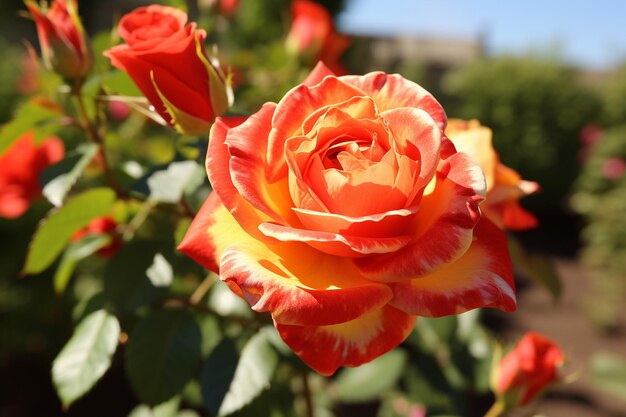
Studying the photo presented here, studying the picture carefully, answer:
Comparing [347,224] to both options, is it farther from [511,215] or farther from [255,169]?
[511,215]

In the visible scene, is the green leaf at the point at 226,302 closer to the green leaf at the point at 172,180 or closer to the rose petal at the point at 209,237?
the green leaf at the point at 172,180

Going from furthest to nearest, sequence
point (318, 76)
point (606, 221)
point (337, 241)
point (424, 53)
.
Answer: point (424, 53) < point (606, 221) < point (318, 76) < point (337, 241)

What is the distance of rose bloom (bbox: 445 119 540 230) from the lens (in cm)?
53

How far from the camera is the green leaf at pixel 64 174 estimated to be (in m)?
0.57

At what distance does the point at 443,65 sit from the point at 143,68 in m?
8.79

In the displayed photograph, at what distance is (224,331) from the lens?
669mm

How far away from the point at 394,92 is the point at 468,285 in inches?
6.2

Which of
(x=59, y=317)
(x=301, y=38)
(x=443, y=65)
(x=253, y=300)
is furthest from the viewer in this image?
(x=443, y=65)

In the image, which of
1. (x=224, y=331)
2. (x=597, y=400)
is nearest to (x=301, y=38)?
(x=224, y=331)

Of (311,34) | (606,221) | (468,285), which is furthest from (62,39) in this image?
(606,221)

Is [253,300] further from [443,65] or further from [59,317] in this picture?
[443,65]

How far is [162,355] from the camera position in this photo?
1.90ft

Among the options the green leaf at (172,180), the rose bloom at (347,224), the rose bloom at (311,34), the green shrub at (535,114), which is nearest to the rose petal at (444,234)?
the rose bloom at (347,224)

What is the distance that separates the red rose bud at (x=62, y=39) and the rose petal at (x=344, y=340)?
391mm
